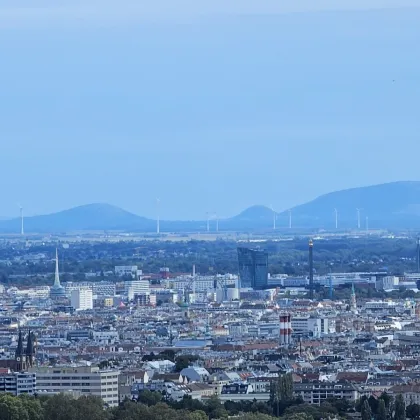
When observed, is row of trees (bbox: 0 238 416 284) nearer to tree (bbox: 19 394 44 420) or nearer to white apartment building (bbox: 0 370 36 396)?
white apartment building (bbox: 0 370 36 396)

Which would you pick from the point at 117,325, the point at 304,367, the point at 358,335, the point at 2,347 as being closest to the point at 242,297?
the point at 117,325

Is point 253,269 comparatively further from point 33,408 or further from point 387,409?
point 33,408

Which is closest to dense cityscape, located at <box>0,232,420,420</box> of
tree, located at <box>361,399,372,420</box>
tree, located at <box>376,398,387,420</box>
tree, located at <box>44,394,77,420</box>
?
tree, located at <box>44,394,77,420</box>

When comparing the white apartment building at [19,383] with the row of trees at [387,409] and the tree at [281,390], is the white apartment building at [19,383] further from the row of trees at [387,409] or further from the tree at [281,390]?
the row of trees at [387,409]

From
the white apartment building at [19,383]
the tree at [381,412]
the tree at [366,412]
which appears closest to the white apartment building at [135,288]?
the white apartment building at [19,383]

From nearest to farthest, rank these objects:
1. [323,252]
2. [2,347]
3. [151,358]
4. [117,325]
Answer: [151,358] < [2,347] < [117,325] < [323,252]

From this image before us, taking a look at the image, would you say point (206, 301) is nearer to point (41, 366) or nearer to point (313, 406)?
point (41, 366)
